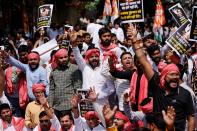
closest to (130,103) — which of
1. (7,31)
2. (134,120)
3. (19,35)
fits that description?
(134,120)

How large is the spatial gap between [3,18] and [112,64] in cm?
2102

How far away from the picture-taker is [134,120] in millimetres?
6969

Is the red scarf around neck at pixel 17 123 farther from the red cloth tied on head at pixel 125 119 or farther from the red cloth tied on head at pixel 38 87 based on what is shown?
the red cloth tied on head at pixel 125 119

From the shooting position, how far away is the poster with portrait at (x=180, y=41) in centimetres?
882

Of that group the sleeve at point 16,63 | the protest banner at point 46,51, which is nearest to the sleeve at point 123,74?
the sleeve at point 16,63

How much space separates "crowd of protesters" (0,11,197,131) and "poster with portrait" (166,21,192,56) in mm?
93

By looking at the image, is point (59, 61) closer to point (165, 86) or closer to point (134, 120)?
point (134, 120)

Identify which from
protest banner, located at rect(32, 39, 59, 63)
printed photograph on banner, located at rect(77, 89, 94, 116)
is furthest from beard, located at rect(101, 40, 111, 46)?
protest banner, located at rect(32, 39, 59, 63)

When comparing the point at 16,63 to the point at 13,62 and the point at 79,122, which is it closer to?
the point at 13,62

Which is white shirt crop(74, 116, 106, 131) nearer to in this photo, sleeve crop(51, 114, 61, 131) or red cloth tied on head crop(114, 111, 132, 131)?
sleeve crop(51, 114, 61, 131)

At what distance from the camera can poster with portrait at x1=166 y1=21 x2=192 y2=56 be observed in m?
8.82

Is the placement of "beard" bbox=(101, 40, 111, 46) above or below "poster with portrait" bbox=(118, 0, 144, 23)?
below

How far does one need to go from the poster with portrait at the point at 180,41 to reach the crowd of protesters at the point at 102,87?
9cm

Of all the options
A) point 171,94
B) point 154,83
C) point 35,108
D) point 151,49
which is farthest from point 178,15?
point 171,94
